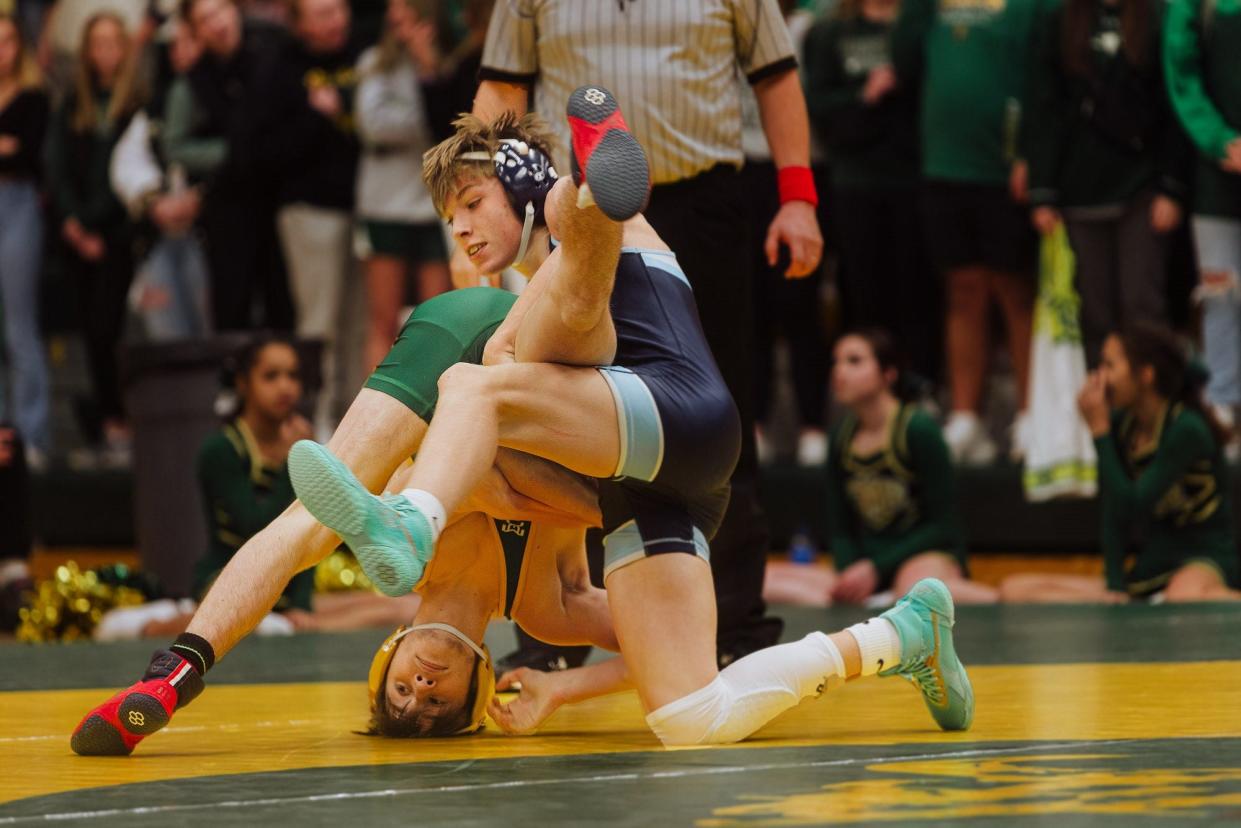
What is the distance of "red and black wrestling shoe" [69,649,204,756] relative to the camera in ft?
10.9

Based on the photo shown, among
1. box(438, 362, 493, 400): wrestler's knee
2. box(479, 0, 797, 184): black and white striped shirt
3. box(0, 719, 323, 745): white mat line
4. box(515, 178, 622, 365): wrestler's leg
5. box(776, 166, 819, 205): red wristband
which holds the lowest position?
box(0, 719, 323, 745): white mat line

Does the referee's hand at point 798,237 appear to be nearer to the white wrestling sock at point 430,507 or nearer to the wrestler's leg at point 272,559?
the wrestler's leg at point 272,559

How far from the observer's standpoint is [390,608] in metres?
6.64

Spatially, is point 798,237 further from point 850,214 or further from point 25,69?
point 25,69

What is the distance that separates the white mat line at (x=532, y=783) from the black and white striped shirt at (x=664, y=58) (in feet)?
5.52

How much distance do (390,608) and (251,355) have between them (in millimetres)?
939

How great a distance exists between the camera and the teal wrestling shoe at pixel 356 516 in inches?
119

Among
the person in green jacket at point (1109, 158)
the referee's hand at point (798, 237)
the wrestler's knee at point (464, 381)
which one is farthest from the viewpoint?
the person in green jacket at point (1109, 158)

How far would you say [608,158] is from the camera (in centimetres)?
305

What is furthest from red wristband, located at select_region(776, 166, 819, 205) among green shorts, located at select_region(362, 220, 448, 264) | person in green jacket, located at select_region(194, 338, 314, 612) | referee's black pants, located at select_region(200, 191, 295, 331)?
referee's black pants, located at select_region(200, 191, 295, 331)

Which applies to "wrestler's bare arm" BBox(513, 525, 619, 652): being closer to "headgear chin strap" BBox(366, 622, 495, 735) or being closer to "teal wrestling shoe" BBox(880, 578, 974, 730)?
"headgear chin strap" BBox(366, 622, 495, 735)

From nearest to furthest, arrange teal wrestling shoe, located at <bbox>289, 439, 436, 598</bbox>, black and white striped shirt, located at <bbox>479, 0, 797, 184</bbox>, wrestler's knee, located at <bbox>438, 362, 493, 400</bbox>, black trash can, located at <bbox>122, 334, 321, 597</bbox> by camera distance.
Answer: teal wrestling shoe, located at <bbox>289, 439, 436, 598</bbox>
wrestler's knee, located at <bbox>438, 362, 493, 400</bbox>
black and white striped shirt, located at <bbox>479, 0, 797, 184</bbox>
black trash can, located at <bbox>122, 334, 321, 597</bbox>

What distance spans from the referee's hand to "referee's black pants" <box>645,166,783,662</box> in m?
0.07

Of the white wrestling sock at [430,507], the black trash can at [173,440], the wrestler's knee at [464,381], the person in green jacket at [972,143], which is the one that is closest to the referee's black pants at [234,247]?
the black trash can at [173,440]
